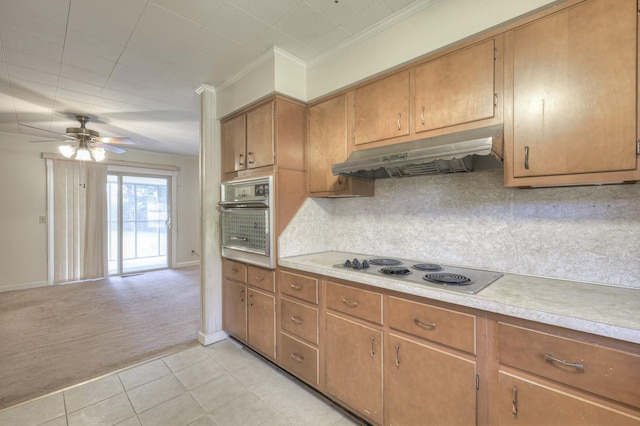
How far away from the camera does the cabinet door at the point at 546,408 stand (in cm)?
95

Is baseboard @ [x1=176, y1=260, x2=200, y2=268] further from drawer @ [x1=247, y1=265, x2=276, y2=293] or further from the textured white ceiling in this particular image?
drawer @ [x1=247, y1=265, x2=276, y2=293]

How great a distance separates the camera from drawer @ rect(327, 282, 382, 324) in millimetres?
1577

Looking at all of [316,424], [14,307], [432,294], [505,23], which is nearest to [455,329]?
[432,294]

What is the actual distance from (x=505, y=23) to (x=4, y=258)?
22.8 ft

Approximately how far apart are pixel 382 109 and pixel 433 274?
45.1 inches

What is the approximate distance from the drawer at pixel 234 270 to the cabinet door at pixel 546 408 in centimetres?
→ 202

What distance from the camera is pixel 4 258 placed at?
4457 mm

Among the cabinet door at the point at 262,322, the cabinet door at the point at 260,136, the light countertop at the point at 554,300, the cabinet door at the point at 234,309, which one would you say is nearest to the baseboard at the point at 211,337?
the cabinet door at the point at 234,309

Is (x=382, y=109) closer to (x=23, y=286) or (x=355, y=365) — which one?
(x=355, y=365)

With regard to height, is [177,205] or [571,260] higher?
[177,205]

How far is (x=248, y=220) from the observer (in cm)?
241

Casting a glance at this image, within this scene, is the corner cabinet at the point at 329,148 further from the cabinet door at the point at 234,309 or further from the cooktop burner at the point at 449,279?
the cabinet door at the point at 234,309

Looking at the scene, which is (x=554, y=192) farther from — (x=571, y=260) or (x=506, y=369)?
(x=506, y=369)

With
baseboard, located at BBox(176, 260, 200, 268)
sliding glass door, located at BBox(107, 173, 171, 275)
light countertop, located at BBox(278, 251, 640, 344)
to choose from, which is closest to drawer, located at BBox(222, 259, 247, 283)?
light countertop, located at BBox(278, 251, 640, 344)
